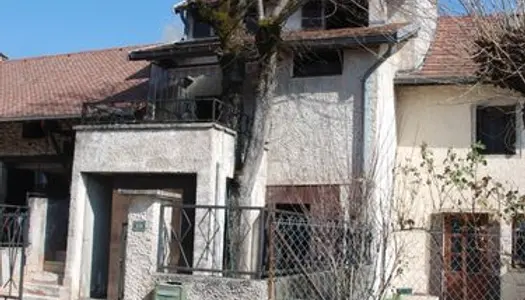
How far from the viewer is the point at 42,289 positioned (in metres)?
15.4

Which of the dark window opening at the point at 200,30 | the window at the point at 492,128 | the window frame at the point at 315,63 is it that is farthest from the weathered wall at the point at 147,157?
the window at the point at 492,128

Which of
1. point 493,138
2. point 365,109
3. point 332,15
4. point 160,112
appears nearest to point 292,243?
point 365,109

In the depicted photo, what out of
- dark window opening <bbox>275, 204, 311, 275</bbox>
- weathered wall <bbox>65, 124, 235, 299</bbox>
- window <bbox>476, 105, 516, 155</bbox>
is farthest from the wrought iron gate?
window <bbox>476, 105, 516, 155</bbox>

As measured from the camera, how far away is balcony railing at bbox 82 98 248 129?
1570cm

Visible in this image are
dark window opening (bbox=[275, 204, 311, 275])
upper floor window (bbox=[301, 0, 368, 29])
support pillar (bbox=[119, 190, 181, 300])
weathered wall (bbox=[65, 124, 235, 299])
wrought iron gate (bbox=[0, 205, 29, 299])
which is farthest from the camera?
upper floor window (bbox=[301, 0, 368, 29])

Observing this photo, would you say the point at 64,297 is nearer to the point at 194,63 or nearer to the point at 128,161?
the point at 128,161

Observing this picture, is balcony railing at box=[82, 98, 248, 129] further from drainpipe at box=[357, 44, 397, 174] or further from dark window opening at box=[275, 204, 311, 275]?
dark window opening at box=[275, 204, 311, 275]

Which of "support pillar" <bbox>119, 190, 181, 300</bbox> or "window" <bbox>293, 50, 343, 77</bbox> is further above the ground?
"window" <bbox>293, 50, 343, 77</bbox>

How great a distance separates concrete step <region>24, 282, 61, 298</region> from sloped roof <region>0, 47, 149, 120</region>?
442 centimetres

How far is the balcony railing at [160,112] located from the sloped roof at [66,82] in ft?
4.33

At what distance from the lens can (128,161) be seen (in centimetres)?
1520

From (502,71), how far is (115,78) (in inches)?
639

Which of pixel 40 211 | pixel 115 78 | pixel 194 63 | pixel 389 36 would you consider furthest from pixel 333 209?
pixel 115 78

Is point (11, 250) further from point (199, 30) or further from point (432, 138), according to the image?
point (432, 138)
